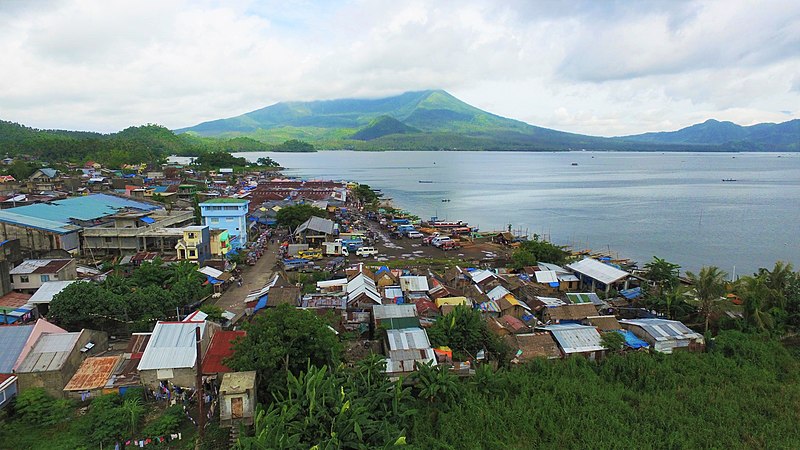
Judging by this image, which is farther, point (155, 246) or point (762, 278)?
point (155, 246)

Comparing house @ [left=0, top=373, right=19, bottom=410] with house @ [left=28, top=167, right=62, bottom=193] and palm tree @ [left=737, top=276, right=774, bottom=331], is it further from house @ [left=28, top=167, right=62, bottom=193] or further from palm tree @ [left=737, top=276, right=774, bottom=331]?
house @ [left=28, top=167, right=62, bottom=193]

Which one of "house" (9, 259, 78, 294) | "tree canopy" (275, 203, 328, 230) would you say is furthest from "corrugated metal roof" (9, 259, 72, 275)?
"tree canopy" (275, 203, 328, 230)

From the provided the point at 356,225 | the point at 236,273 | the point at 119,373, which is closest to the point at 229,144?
the point at 356,225

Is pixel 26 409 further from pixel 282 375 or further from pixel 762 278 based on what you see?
pixel 762 278

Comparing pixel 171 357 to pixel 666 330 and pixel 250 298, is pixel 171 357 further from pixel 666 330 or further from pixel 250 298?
pixel 666 330

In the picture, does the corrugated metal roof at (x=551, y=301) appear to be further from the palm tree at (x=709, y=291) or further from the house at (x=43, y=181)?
the house at (x=43, y=181)

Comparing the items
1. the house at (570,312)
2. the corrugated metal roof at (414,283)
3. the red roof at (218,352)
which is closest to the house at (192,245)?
the corrugated metal roof at (414,283)
